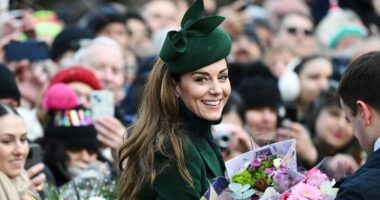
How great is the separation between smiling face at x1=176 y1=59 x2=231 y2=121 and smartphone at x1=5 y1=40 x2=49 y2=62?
4.35m

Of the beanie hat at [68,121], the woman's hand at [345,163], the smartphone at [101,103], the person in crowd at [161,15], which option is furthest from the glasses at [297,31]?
the beanie hat at [68,121]

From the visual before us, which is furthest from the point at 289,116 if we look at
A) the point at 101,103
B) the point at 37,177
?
the point at 37,177

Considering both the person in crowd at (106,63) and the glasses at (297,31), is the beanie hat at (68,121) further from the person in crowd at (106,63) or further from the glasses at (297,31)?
the glasses at (297,31)

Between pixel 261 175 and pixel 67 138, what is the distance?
3.87 meters

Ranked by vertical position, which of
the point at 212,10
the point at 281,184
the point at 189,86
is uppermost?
the point at 189,86

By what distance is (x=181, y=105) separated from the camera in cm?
792

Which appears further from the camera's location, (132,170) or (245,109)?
(245,109)

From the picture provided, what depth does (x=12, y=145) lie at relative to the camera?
9.22 meters

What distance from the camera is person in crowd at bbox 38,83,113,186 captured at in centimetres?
1088

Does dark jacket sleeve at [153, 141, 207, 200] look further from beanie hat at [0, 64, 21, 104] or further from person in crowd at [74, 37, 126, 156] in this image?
person in crowd at [74, 37, 126, 156]

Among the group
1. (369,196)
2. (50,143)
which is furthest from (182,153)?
(50,143)

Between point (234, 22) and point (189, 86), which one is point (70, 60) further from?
point (189, 86)

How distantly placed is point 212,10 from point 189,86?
11.0 metres

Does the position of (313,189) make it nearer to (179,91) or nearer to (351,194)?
(351,194)
